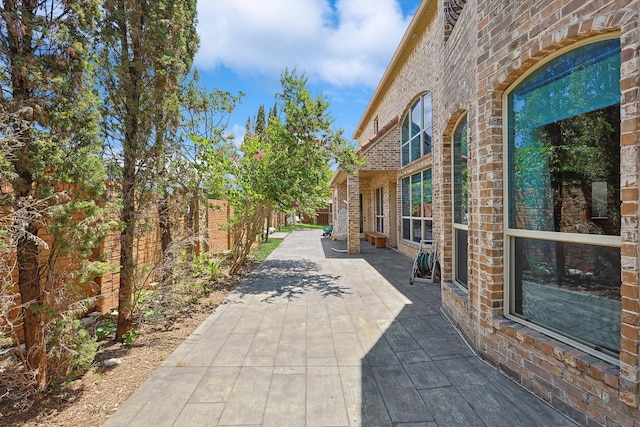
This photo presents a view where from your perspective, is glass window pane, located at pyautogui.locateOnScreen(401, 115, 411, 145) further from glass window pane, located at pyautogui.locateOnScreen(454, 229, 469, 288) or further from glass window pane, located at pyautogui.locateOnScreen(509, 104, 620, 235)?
glass window pane, located at pyautogui.locateOnScreen(509, 104, 620, 235)

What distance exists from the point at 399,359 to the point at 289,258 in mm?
7629

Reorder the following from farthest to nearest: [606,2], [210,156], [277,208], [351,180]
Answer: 1. [351,180]
2. [277,208]
3. [210,156]
4. [606,2]

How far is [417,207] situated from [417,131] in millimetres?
2390

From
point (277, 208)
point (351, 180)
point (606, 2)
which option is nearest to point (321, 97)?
point (277, 208)

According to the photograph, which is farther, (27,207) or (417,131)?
(417,131)

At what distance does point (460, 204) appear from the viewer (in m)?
4.48

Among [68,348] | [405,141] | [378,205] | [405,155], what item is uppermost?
[405,141]

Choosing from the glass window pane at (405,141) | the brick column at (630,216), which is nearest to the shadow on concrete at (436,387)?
the brick column at (630,216)

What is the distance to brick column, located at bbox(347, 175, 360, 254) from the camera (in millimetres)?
11414

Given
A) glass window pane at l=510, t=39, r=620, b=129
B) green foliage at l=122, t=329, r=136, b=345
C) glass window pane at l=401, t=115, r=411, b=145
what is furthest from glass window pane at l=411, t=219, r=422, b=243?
green foliage at l=122, t=329, r=136, b=345

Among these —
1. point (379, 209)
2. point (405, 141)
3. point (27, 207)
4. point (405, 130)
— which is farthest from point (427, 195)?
point (27, 207)

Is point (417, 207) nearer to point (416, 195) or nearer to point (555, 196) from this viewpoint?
point (416, 195)

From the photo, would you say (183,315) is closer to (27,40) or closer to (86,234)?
(86,234)

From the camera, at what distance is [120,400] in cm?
265
